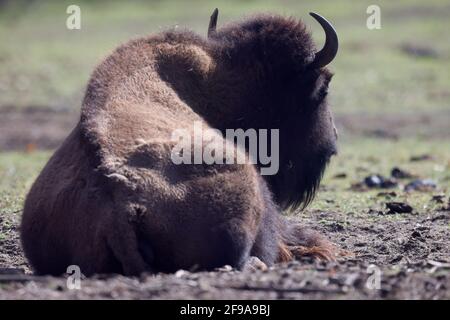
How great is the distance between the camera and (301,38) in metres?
7.91

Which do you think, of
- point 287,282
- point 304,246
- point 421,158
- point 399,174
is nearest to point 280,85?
point 304,246

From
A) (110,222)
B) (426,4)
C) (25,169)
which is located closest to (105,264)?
(110,222)

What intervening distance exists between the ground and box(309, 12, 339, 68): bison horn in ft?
4.81

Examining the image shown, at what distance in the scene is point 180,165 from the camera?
20.5ft

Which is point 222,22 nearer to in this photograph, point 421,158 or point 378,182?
point 421,158

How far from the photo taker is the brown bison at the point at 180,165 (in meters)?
6.02

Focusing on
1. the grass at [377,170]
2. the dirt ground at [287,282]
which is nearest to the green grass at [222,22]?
the grass at [377,170]

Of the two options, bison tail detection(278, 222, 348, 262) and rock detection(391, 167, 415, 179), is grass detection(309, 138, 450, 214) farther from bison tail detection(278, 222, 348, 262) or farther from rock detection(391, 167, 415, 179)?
bison tail detection(278, 222, 348, 262)

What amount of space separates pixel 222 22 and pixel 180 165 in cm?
934

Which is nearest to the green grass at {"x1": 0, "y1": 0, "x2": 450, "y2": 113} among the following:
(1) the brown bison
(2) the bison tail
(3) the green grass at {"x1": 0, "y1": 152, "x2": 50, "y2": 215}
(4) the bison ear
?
(3) the green grass at {"x1": 0, "y1": 152, "x2": 50, "y2": 215}

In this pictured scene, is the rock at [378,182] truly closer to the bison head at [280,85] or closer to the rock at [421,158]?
the rock at [421,158]

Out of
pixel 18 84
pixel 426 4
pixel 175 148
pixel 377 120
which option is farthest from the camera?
pixel 426 4

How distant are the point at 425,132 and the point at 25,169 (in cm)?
715
